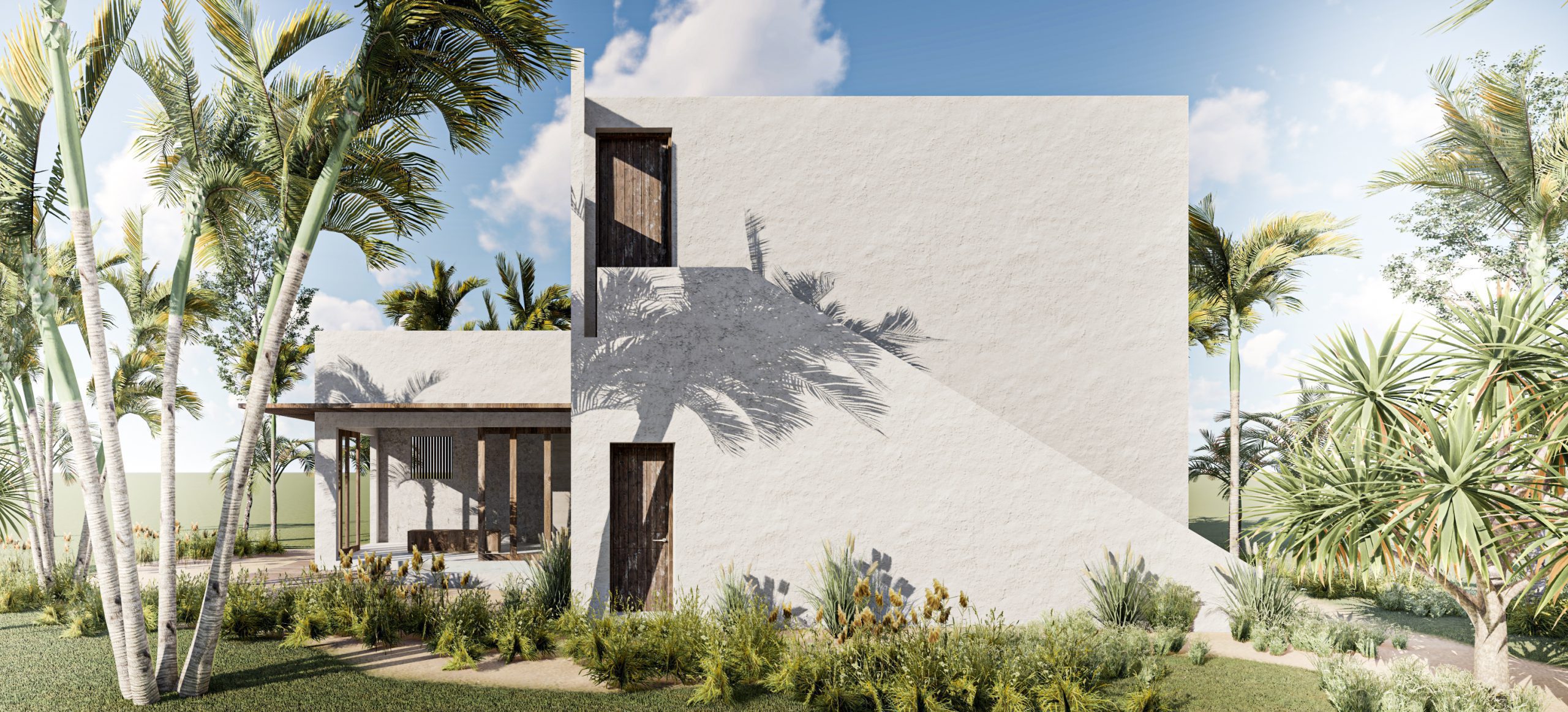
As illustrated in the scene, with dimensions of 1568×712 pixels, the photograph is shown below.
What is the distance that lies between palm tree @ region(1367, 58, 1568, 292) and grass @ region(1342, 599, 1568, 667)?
4646 mm

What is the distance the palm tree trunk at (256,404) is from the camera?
648 cm

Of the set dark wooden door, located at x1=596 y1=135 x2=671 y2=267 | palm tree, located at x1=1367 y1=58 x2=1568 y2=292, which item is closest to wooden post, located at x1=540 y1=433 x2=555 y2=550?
dark wooden door, located at x1=596 y1=135 x2=671 y2=267

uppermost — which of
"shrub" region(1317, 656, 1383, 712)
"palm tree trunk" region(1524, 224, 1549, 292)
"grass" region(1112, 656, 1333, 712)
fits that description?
"palm tree trunk" region(1524, 224, 1549, 292)

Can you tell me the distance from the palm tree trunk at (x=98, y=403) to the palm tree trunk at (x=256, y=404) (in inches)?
14.4

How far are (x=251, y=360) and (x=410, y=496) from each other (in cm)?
624

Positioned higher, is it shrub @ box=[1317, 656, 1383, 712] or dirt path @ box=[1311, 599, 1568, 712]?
shrub @ box=[1317, 656, 1383, 712]

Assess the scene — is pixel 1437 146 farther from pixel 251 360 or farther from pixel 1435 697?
pixel 251 360

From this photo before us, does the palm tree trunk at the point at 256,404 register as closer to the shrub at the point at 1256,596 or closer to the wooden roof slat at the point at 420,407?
the wooden roof slat at the point at 420,407

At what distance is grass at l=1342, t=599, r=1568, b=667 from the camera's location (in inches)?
322

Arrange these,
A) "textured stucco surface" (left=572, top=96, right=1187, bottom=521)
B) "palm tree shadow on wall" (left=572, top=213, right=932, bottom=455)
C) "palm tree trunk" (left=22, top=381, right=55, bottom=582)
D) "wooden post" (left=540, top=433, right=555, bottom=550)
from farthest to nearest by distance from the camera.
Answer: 1. "wooden post" (left=540, top=433, right=555, bottom=550)
2. "palm tree trunk" (left=22, top=381, right=55, bottom=582)
3. "textured stucco surface" (left=572, top=96, right=1187, bottom=521)
4. "palm tree shadow on wall" (left=572, top=213, right=932, bottom=455)

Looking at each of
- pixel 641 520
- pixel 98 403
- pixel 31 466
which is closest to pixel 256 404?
pixel 98 403

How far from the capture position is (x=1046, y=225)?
10.9 m

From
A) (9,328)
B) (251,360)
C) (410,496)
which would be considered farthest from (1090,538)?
(251,360)

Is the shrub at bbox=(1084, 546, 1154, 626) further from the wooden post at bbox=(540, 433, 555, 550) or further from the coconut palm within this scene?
the coconut palm
